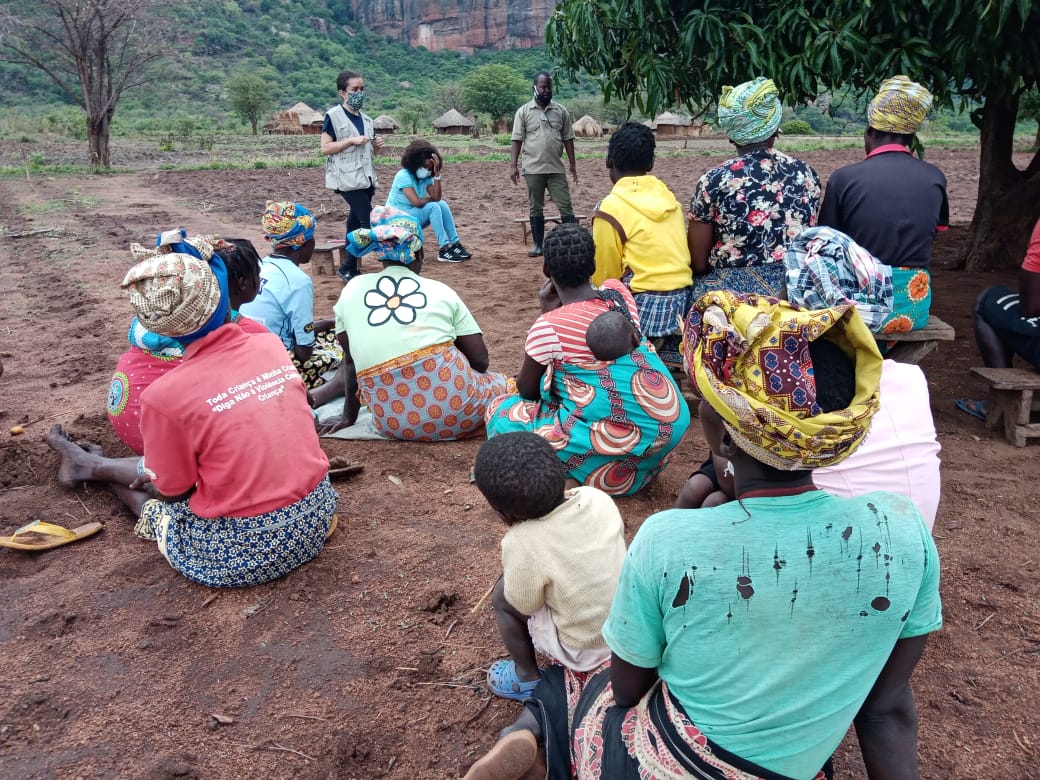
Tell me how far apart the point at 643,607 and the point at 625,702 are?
1.01 ft

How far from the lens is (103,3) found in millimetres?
23109

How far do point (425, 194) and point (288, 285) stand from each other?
4021 mm

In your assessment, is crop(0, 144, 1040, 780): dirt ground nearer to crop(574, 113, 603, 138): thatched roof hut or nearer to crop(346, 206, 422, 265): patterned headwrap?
crop(346, 206, 422, 265): patterned headwrap

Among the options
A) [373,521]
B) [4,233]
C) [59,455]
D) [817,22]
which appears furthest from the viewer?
[4,233]

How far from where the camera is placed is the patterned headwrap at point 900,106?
13.1ft

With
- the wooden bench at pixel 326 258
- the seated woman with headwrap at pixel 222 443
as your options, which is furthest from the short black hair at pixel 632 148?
the wooden bench at pixel 326 258

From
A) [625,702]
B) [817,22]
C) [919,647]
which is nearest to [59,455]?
[625,702]

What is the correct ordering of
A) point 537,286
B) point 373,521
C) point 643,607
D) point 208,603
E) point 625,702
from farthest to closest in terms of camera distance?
point 537,286
point 373,521
point 208,603
point 625,702
point 643,607

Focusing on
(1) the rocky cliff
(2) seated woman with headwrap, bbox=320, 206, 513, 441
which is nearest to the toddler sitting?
(2) seated woman with headwrap, bbox=320, 206, 513, 441

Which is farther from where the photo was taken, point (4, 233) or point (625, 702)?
point (4, 233)

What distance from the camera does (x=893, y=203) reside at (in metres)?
4.07

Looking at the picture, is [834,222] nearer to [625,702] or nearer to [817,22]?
[817,22]

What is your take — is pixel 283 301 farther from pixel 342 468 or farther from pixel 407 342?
pixel 342 468

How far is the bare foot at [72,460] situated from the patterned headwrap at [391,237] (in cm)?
165
